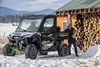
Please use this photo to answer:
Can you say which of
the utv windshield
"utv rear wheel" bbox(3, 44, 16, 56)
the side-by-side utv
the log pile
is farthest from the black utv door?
the log pile

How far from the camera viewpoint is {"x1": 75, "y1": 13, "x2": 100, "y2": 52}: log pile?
20.9m

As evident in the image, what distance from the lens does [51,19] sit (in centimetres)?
1748

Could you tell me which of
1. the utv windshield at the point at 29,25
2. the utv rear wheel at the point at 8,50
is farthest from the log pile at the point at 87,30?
the utv rear wheel at the point at 8,50

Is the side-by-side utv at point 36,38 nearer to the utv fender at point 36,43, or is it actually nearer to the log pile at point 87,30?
the utv fender at point 36,43

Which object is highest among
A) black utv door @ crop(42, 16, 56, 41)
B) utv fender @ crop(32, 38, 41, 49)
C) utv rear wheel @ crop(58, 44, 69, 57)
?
black utv door @ crop(42, 16, 56, 41)

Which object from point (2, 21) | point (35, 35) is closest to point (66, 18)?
point (35, 35)

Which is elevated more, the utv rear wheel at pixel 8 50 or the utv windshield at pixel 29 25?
the utv windshield at pixel 29 25

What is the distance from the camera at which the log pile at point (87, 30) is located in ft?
68.5

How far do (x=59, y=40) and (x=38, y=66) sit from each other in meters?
5.91

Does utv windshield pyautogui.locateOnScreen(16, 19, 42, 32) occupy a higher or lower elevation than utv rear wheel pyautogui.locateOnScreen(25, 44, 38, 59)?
higher

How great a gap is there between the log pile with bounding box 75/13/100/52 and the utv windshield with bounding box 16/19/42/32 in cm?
499

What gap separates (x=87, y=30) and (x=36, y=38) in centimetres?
650

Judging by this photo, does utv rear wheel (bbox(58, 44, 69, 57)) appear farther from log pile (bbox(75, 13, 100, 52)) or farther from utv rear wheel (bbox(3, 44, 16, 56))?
log pile (bbox(75, 13, 100, 52))

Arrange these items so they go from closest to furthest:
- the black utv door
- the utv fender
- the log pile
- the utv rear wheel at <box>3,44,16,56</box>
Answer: the utv fender → the black utv door → the utv rear wheel at <box>3,44,16,56</box> → the log pile
